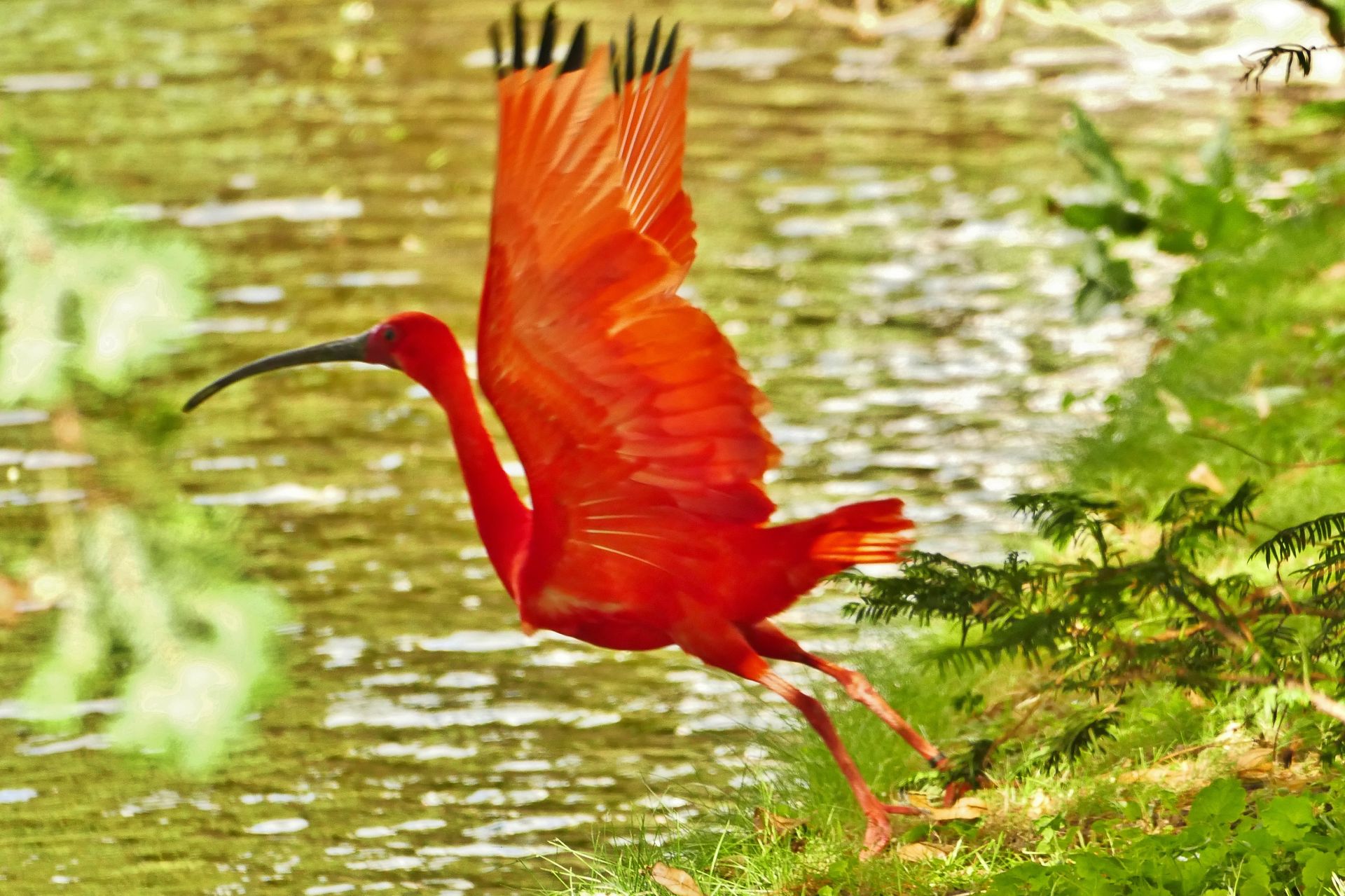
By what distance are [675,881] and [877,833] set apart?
43cm

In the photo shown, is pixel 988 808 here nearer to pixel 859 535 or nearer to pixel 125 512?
pixel 859 535

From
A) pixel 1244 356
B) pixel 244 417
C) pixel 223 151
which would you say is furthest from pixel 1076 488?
pixel 223 151

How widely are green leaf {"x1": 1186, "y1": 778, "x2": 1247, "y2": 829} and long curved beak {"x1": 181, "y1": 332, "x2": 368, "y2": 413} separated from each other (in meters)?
1.64

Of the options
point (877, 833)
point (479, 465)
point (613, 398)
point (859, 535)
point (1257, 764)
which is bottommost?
point (1257, 764)

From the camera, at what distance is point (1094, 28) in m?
5.38

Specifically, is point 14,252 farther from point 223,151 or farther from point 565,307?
point 223,151

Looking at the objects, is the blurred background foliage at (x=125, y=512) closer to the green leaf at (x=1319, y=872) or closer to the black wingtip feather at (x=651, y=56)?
the black wingtip feather at (x=651, y=56)

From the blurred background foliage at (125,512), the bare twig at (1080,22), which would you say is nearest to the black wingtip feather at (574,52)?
the blurred background foliage at (125,512)

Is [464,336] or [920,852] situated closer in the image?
[920,852]

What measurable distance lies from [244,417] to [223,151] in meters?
3.72

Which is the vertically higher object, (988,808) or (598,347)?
(598,347)

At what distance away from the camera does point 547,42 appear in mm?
2725

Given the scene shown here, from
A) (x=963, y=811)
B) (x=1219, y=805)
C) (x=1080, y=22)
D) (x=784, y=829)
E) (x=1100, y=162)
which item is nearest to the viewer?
(x=1219, y=805)

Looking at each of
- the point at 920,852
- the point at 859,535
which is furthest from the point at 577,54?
the point at 920,852
